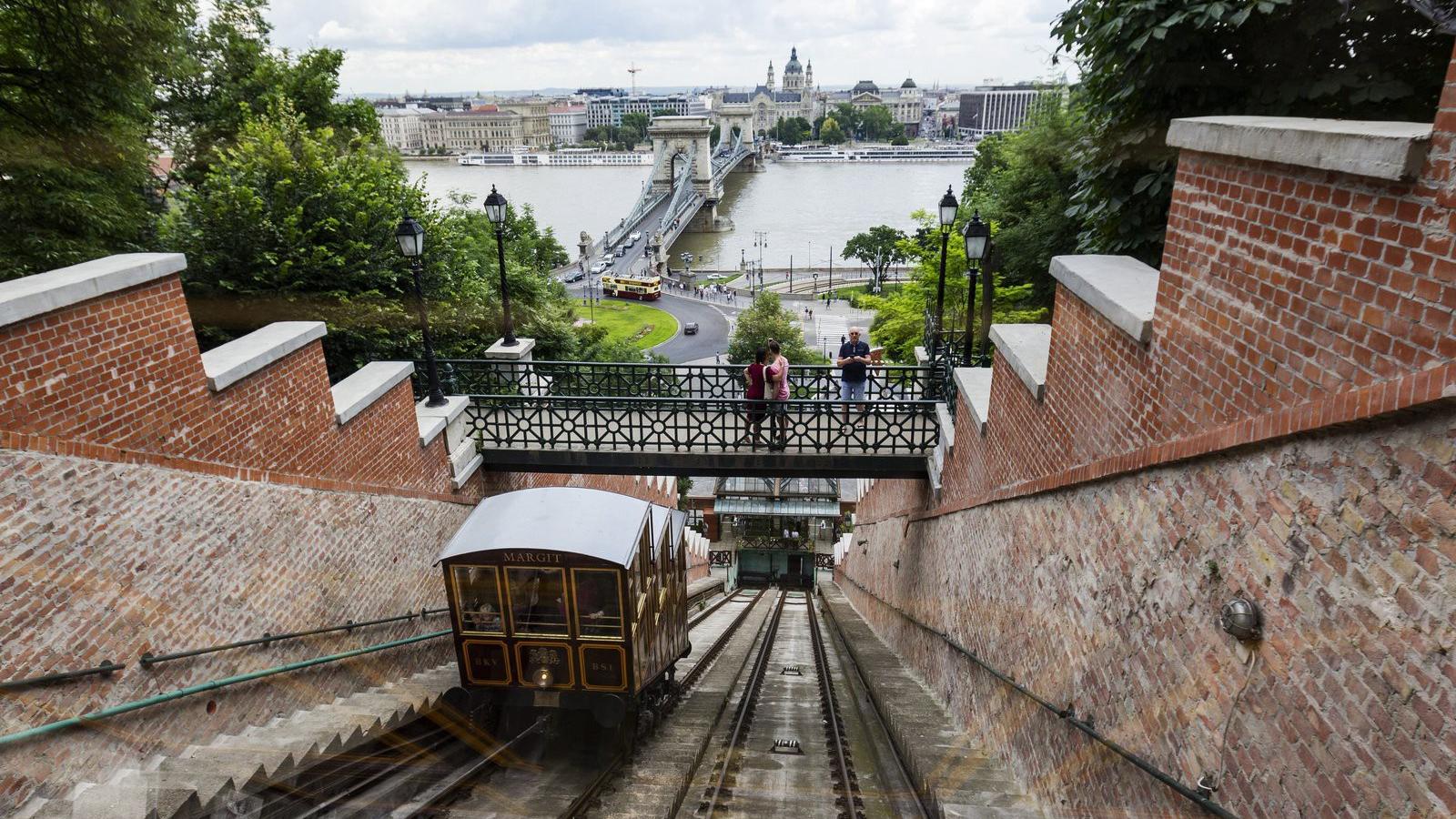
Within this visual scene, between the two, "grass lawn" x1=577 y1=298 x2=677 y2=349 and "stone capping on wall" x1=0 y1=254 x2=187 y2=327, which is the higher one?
"stone capping on wall" x1=0 y1=254 x2=187 y2=327

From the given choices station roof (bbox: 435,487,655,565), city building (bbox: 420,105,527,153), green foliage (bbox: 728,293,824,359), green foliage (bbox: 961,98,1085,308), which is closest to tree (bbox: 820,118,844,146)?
city building (bbox: 420,105,527,153)

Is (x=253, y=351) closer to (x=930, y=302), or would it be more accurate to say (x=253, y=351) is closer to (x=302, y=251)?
(x=302, y=251)

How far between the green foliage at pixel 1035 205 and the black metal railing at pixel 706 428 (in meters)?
11.6

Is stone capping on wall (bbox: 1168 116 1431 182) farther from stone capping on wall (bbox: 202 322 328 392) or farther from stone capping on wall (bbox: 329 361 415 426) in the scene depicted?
stone capping on wall (bbox: 329 361 415 426)

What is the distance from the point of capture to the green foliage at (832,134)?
18988 cm

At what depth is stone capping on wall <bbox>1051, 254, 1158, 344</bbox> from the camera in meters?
4.29

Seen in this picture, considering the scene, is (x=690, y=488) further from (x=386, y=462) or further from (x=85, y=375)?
(x=85, y=375)

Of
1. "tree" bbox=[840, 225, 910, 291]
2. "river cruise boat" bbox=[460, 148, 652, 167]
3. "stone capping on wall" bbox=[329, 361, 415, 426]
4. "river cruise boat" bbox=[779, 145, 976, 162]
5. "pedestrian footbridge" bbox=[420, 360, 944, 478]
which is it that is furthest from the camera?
"river cruise boat" bbox=[460, 148, 652, 167]

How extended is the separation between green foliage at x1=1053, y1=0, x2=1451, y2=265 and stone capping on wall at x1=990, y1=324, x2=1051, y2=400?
1.03m

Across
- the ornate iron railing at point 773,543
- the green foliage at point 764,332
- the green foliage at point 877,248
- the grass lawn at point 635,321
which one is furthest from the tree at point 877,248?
the ornate iron railing at point 773,543

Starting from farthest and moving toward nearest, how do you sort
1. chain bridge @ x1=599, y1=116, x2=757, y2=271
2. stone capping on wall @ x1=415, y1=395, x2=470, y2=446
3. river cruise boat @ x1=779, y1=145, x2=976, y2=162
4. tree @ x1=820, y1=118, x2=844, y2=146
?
tree @ x1=820, y1=118, x2=844, y2=146
river cruise boat @ x1=779, y1=145, x2=976, y2=162
chain bridge @ x1=599, y1=116, x2=757, y2=271
stone capping on wall @ x1=415, y1=395, x2=470, y2=446

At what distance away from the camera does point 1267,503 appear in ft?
10.2

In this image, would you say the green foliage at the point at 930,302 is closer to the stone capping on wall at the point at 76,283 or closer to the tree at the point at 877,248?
the stone capping on wall at the point at 76,283

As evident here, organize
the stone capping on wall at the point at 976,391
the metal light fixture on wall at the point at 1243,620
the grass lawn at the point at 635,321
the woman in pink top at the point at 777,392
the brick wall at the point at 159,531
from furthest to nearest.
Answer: the grass lawn at the point at 635,321 < the woman in pink top at the point at 777,392 < the stone capping on wall at the point at 976,391 < the brick wall at the point at 159,531 < the metal light fixture on wall at the point at 1243,620
